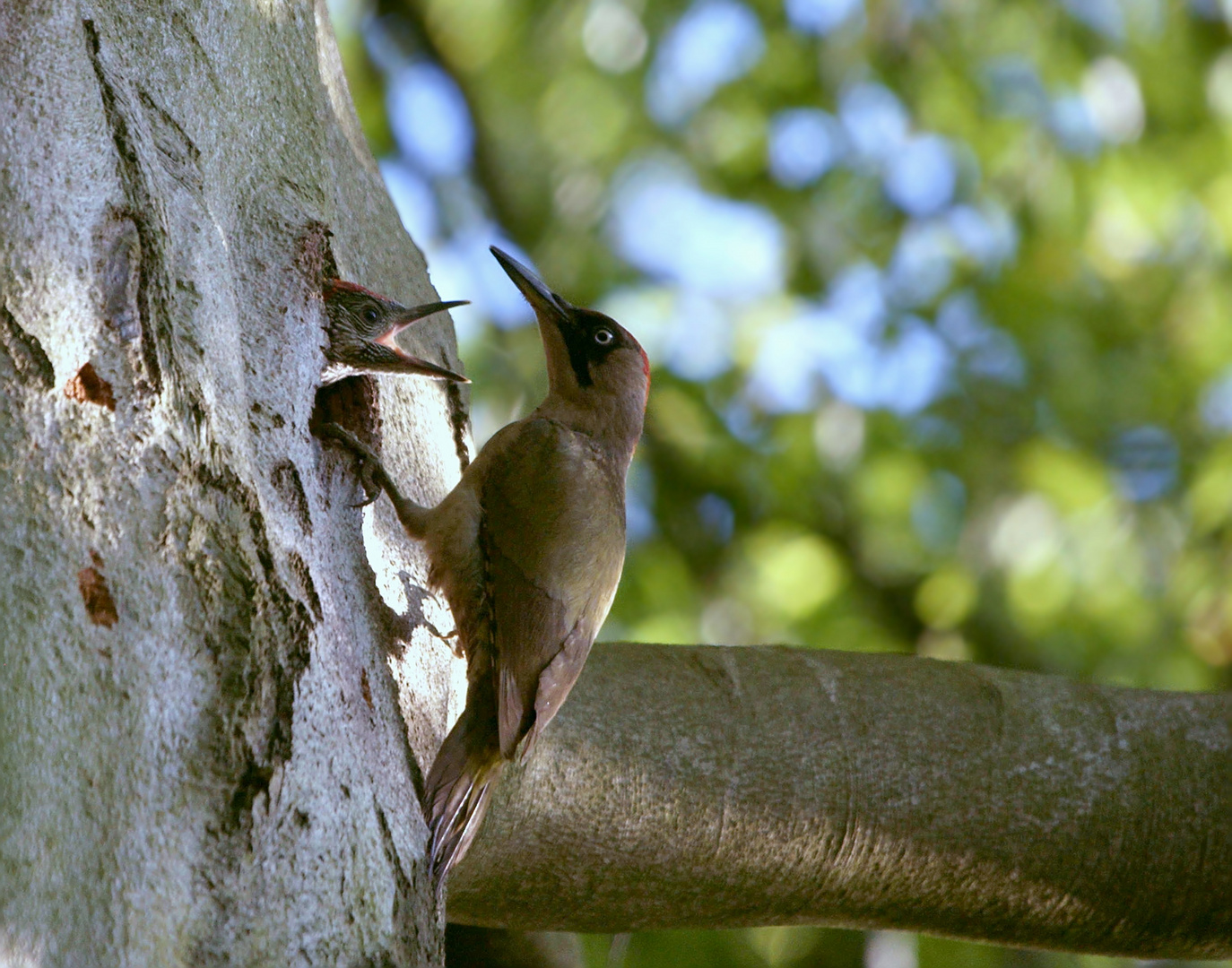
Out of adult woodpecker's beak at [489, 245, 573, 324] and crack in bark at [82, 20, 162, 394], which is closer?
crack in bark at [82, 20, 162, 394]

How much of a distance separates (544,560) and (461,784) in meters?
0.74

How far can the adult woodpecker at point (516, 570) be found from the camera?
2.61 m

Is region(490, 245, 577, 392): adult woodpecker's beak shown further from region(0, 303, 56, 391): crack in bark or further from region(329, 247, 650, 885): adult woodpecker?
region(0, 303, 56, 391): crack in bark

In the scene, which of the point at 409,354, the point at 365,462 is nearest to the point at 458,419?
the point at 409,354

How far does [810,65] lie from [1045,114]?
102 centimetres

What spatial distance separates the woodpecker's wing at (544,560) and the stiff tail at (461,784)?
5 centimetres

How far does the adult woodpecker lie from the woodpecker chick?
0.18 m

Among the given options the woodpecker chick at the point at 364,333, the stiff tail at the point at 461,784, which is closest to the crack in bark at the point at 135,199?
the woodpecker chick at the point at 364,333

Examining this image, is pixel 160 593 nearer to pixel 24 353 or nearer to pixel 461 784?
pixel 24 353

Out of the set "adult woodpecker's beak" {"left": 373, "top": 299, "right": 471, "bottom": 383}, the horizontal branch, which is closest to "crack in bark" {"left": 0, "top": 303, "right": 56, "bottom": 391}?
"adult woodpecker's beak" {"left": 373, "top": 299, "right": 471, "bottom": 383}

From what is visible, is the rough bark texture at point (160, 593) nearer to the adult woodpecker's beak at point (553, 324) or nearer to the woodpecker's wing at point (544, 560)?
the woodpecker's wing at point (544, 560)

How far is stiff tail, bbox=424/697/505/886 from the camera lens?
7.70 ft

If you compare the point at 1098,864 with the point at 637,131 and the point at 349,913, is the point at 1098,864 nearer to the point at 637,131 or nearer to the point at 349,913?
the point at 349,913

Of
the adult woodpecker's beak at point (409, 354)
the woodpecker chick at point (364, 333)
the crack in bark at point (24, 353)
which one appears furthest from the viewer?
the adult woodpecker's beak at point (409, 354)
